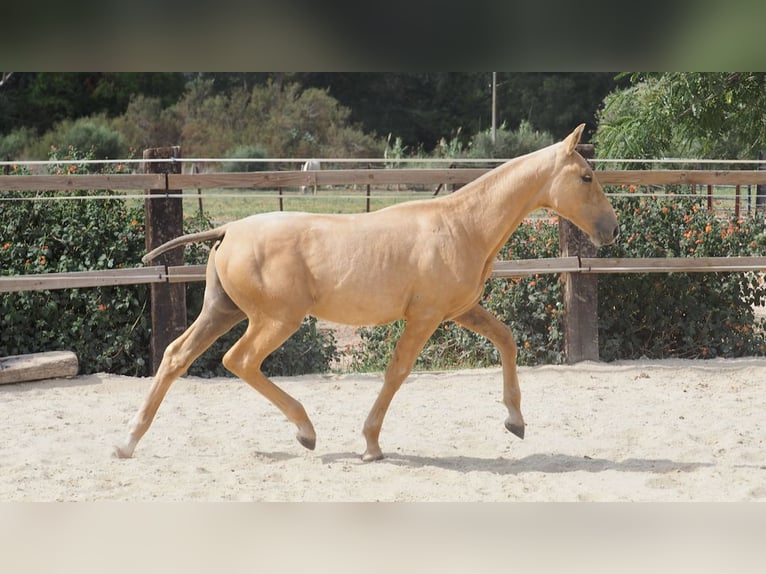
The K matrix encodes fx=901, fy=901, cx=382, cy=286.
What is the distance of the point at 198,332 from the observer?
5.01 m

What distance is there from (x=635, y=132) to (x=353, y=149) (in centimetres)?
2638

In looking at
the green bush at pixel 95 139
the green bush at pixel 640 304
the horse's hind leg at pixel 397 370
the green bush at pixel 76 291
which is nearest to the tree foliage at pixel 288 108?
the green bush at pixel 95 139

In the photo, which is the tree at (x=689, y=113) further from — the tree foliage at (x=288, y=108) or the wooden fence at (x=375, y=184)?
the tree foliage at (x=288, y=108)

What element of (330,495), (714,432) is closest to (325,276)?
(330,495)

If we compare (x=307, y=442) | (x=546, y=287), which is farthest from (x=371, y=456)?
(x=546, y=287)

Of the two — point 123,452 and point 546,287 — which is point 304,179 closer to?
point 546,287

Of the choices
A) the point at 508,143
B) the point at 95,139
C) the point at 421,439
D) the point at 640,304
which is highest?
the point at 95,139

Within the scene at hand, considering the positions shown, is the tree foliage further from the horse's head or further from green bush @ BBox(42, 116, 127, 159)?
the horse's head

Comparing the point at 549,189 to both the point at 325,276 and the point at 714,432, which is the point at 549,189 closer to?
the point at 325,276

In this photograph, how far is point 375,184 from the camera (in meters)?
7.48

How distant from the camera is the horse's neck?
4.95m

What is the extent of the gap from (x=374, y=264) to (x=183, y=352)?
1.18 meters

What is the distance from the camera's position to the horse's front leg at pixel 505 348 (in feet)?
17.3

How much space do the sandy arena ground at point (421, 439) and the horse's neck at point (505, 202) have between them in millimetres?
1309
